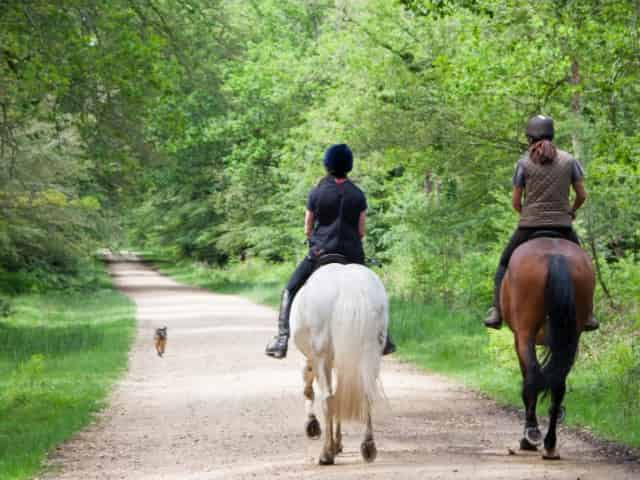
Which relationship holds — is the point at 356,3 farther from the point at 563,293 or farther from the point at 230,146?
the point at 563,293

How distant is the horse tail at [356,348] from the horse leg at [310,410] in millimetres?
1579

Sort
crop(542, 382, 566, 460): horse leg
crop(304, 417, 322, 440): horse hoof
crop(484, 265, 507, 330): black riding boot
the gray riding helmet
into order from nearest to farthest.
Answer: crop(542, 382, 566, 460): horse leg < the gray riding helmet < crop(484, 265, 507, 330): black riding boot < crop(304, 417, 322, 440): horse hoof

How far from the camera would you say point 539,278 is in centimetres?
909

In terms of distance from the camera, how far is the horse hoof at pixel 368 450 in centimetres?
875

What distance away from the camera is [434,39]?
27.1m

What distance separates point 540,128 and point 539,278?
133 cm

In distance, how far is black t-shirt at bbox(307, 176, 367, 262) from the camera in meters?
9.66

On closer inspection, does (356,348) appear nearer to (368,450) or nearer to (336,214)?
(368,450)

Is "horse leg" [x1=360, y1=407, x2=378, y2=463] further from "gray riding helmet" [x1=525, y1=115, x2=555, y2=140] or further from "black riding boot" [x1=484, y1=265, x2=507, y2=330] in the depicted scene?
"gray riding helmet" [x1=525, y1=115, x2=555, y2=140]

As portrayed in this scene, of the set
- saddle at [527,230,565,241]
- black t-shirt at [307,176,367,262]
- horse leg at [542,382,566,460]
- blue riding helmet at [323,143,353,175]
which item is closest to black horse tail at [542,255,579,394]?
horse leg at [542,382,566,460]

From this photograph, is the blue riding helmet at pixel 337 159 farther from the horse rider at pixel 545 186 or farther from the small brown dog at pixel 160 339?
the small brown dog at pixel 160 339

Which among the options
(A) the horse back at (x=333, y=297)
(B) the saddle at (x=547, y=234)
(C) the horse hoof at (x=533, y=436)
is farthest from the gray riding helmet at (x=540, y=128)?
→ (C) the horse hoof at (x=533, y=436)

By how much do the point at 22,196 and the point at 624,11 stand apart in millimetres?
15958

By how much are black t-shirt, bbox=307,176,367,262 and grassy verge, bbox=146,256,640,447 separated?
2941 millimetres
